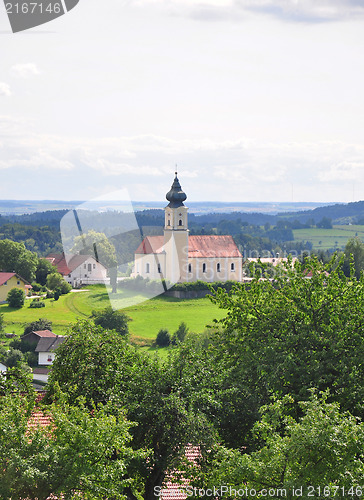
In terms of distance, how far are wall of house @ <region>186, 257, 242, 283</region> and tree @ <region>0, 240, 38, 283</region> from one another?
1891 centimetres

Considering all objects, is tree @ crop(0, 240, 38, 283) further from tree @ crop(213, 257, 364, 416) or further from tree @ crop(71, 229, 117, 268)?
tree @ crop(213, 257, 364, 416)

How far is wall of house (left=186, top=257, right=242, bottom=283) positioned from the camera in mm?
88250

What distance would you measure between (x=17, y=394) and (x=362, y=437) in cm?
595

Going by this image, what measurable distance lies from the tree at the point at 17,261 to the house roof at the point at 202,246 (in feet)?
42.4

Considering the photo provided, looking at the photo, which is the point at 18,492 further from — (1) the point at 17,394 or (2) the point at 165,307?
(2) the point at 165,307

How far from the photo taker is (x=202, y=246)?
90625 mm

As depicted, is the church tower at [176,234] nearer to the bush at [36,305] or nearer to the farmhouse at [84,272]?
the farmhouse at [84,272]

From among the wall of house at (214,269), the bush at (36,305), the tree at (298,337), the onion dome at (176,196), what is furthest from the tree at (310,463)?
the onion dome at (176,196)

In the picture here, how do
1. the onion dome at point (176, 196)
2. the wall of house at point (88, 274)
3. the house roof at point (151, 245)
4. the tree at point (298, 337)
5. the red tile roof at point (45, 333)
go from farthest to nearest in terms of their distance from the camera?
the onion dome at point (176, 196)
the house roof at point (151, 245)
the wall of house at point (88, 274)
the red tile roof at point (45, 333)
the tree at point (298, 337)

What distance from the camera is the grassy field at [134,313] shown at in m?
59.1

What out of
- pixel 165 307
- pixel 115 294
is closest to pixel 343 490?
pixel 165 307

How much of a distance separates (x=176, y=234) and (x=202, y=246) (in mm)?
4043

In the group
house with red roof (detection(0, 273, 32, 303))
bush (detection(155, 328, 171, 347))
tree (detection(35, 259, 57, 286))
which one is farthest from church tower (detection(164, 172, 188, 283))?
bush (detection(155, 328, 171, 347))

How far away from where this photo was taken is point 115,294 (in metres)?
77.0
